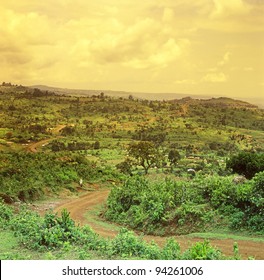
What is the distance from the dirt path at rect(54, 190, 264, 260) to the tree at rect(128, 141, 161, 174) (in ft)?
7.71

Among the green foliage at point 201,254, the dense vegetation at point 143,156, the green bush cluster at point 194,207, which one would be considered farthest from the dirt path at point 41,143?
the green foliage at point 201,254

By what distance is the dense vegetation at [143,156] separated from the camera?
1429 cm

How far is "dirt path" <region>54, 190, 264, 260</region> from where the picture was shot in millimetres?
10898

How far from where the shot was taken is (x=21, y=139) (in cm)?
2159

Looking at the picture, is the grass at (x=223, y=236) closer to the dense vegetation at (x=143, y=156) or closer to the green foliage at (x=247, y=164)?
the dense vegetation at (x=143, y=156)

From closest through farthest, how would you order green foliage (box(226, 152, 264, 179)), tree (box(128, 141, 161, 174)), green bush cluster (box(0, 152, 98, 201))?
1. green foliage (box(226, 152, 264, 179))
2. green bush cluster (box(0, 152, 98, 201))
3. tree (box(128, 141, 161, 174))

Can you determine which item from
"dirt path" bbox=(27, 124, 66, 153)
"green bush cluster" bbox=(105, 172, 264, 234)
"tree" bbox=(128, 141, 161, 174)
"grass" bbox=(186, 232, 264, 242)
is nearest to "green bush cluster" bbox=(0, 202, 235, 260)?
"grass" bbox=(186, 232, 264, 242)

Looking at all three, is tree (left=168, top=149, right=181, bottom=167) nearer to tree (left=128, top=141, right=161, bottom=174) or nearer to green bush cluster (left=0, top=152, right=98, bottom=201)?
tree (left=128, top=141, right=161, bottom=174)

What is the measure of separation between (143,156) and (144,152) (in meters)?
0.29

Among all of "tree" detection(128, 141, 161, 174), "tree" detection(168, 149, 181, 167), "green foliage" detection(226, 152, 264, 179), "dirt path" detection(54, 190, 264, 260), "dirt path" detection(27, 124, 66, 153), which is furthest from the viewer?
"tree" detection(168, 149, 181, 167)

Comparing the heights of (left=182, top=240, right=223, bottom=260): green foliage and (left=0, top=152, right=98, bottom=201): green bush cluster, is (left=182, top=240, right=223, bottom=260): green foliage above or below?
above
